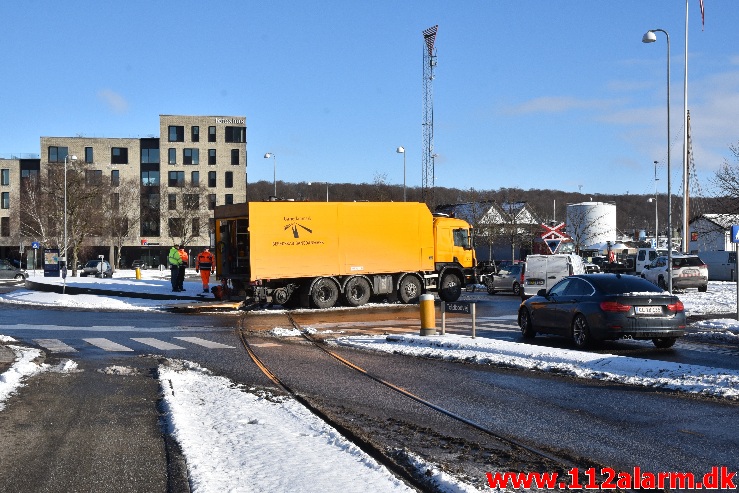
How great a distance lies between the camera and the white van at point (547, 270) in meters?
31.8

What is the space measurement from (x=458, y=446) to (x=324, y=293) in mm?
20360

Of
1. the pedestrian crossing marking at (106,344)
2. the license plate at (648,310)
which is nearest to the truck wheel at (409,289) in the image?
the pedestrian crossing marking at (106,344)

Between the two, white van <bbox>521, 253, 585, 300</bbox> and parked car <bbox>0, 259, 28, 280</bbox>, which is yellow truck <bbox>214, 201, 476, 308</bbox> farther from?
parked car <bbox>0, 259, 28, 280</bbox>

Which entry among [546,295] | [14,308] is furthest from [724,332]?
[14,308]

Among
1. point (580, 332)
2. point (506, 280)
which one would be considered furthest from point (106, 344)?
point (506, 280)

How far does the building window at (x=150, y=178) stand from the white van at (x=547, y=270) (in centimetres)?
6596

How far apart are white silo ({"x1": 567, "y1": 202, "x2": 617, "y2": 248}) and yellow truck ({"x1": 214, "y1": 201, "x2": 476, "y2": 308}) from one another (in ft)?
188

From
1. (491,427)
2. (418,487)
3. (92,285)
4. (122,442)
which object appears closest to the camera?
(418,487)

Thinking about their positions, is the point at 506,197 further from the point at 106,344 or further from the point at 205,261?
the point at 106,344

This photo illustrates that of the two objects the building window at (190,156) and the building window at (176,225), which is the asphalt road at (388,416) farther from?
the building window at (190,156)

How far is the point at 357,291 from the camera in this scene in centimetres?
2834

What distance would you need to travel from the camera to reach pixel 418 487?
19.2 ft

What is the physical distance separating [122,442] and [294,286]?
19.6 meters

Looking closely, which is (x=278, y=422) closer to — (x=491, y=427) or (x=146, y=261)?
(x=491, y=427)
